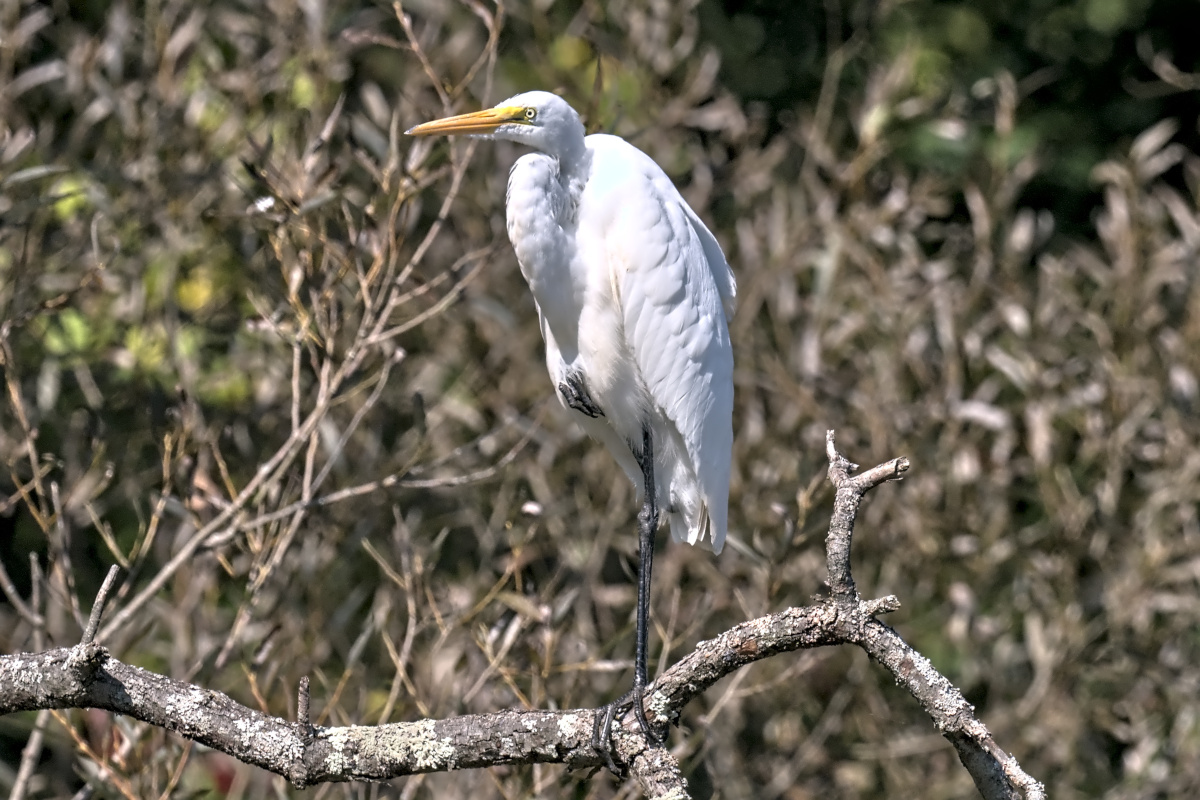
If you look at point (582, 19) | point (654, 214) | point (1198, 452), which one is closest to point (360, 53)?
point (582, 19)

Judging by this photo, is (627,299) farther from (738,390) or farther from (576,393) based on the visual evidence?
(738,390)

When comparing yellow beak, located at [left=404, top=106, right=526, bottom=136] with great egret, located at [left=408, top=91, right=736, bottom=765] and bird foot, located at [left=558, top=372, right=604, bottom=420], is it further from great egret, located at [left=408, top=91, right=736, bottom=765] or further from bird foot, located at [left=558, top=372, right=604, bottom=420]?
bird foot, located at [left=558, top=372, right=604, bottom=420]

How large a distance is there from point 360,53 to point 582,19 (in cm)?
82

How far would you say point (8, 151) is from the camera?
2.46 meters

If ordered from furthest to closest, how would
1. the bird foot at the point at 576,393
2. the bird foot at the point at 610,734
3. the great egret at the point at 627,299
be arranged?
the bird foot at the point at 576,393 < the great egret at the point at 627,299 < the bird foot at the point at 610,734

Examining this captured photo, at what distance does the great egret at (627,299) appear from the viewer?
2236 millimetres

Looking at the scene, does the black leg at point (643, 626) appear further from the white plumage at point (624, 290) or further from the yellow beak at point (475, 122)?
the yellow beak at point (475, 122)

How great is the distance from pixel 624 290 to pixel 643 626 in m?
0.58

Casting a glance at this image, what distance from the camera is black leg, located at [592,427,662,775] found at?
1642 mm

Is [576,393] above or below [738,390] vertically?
above


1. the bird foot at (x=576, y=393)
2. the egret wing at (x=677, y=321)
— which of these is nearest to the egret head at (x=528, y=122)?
the egret wing at (x=677, y=321)

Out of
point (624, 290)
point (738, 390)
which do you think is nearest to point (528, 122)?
point (624, 290)

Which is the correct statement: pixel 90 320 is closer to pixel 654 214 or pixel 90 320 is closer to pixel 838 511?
pixel 654 214

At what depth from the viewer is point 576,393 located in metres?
2.41
